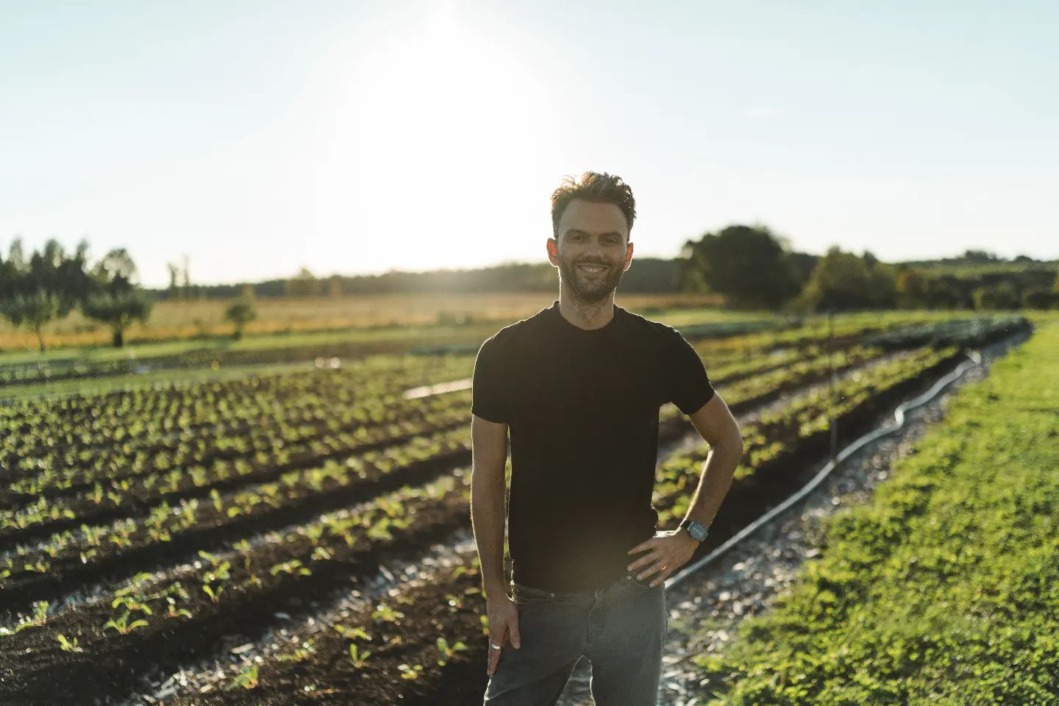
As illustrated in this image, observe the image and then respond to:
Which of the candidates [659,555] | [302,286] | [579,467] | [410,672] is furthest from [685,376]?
[302,286]

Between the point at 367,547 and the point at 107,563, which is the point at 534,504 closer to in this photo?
the point at 367,547

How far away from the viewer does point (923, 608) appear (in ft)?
21.0

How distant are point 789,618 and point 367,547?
14.2 feet

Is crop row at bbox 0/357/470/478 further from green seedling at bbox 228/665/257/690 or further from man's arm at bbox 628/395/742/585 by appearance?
man's arm at bbox 628/395/742/585

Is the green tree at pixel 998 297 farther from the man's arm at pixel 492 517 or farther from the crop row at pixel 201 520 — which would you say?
the man's arm at pixel 492 517

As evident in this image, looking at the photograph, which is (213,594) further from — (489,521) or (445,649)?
(489,521)

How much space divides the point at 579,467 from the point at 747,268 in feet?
221

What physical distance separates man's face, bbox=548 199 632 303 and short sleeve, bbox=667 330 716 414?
36cm

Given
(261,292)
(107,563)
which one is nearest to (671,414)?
(107,563)

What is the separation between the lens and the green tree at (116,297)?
28.9 ft

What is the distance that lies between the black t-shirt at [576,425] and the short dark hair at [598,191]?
15.1 inches

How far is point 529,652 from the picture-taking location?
8.63 ft

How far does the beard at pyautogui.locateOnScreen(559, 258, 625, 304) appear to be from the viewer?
2516mm

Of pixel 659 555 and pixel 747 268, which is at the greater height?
pixel 747 268
